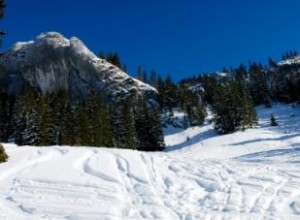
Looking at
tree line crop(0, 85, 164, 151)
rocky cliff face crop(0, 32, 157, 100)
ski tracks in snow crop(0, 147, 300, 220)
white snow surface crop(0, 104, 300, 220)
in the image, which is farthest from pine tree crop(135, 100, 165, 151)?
ski tracks in snow crop(0, 147, 300, 220)

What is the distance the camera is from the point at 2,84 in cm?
11412

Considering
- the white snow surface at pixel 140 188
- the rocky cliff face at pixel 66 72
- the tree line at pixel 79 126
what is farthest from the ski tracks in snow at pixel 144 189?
the rocky cliff face at pixel 66 72

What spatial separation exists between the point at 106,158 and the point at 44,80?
322ft

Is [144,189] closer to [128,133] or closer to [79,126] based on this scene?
[79,126]

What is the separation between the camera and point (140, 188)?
14.0m

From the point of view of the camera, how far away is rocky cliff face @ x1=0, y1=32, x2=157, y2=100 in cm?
11144

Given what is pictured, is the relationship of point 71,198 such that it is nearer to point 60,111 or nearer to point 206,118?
point 60,111

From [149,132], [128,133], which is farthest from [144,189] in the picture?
[149,132]

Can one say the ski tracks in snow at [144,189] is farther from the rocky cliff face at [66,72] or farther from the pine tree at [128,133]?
the rocky cliff face at [66,72]

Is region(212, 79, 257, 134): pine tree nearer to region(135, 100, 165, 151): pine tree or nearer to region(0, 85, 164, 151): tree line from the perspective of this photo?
region(135, 100, 165, 151): pine tree

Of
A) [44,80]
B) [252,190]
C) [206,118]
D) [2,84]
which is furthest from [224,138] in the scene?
[2,84]

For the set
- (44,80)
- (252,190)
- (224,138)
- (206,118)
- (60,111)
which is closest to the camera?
(252,190)

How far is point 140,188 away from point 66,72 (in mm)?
104312

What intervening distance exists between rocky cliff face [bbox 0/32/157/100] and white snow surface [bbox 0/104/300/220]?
297 feet
